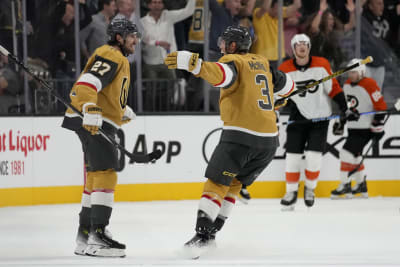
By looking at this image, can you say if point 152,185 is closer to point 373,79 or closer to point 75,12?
point 75,12

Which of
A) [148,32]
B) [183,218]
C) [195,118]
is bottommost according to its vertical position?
[183,218]

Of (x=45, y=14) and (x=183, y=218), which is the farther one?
(x=45, y=14)

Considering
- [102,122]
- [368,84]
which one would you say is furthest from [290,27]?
[102,122]

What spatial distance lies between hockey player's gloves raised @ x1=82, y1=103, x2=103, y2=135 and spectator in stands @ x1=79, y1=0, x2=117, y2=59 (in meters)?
3.00

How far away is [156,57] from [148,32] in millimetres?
250

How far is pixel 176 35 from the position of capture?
611cm

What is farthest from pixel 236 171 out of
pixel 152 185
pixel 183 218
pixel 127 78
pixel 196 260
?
pixel 152 185

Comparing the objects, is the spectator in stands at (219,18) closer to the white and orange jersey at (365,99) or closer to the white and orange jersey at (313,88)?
the white and orange jersey at (313,88)

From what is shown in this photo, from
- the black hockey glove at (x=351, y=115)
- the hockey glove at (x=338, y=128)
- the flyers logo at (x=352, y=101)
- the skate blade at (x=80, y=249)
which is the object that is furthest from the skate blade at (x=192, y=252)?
the flyers logo at (x=352, y=101)

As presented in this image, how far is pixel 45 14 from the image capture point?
19.4 ft

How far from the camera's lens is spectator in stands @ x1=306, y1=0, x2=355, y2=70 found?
6195 millimetres

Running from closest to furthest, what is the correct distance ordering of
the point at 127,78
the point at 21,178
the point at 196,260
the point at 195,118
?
1. the point at 196,260
2. the point at 127,78
3. the point at 21,178
4. the point at 195,118

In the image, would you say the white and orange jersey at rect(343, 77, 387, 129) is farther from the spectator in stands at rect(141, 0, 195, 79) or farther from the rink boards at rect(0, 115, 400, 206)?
the spectator in stands at rect(141, 0, 195, 79)

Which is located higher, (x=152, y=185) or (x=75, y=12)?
(x=75, y=12)
